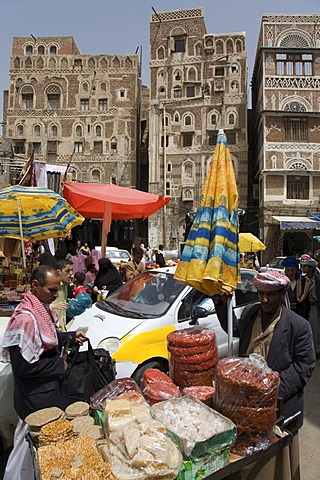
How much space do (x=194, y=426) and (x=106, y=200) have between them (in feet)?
17.6

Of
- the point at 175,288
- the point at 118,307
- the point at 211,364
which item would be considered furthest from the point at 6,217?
the point at 211,364

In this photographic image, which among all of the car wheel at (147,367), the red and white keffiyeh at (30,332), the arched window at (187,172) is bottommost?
the car wheel at (147,367)

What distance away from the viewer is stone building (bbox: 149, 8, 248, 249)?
31.5 meters

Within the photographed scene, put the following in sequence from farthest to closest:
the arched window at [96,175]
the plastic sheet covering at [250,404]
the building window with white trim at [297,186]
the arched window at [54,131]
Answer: the arched window at [54,131], the arched window at [96,175], the building window with white trim at [297,186], the plastic sheet covering at [250,404]

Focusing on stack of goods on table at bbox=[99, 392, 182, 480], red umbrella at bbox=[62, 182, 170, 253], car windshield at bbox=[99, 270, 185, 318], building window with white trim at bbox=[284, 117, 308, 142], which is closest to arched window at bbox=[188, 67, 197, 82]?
building window with white trim at bbox=[284, 117, 308, 142]

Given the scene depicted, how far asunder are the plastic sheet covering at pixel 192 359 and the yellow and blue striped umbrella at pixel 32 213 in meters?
3.65

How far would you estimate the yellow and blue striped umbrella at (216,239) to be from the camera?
11.2ft

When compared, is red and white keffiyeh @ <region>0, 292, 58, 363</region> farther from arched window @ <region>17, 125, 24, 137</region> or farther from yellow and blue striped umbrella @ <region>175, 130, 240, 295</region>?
arched window @ <region>17, 125, 24, 137</region>

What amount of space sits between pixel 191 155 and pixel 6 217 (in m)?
27.4

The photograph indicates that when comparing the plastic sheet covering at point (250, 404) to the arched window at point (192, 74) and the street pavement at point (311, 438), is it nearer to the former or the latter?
the street pavement at point (311, 438)

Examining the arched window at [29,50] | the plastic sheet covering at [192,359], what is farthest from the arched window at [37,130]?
the plastic sheet covering at [192,359]

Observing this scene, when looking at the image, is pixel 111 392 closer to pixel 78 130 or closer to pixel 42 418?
pixel 42 418

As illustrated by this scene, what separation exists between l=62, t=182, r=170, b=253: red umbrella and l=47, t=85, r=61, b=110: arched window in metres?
31.6

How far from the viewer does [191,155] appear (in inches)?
1268
